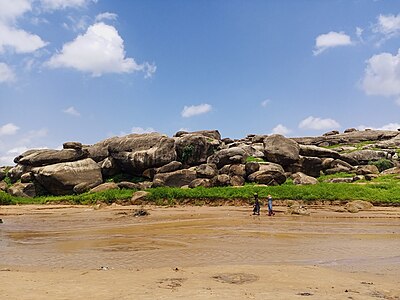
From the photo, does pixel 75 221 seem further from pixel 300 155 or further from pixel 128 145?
pixel 300 155

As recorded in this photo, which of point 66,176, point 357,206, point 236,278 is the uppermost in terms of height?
point 66,176

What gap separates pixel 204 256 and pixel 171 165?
2718cm

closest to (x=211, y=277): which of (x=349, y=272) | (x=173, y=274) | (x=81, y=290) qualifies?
(x=173, y=274)

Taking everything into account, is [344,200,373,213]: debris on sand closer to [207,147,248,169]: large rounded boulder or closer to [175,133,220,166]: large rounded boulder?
[207,147,248,169]: large rounded boulder

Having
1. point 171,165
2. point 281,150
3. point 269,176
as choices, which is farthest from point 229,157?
point 171,165

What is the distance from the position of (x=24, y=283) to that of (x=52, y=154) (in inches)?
1446

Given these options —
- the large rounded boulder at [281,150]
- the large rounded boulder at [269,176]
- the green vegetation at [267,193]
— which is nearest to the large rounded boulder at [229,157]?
the large rounded boulder at [269,176]

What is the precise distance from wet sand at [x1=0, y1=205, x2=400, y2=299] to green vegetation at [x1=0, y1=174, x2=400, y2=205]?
9.01ft

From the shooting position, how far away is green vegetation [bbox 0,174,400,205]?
30.5m

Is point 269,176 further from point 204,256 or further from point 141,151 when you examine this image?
point 204,256

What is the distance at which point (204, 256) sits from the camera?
1356 cm

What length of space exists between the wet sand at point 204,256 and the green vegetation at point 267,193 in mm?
2746

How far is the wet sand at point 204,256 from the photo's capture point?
27.8ft

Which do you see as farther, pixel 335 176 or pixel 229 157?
pixel 335 176
